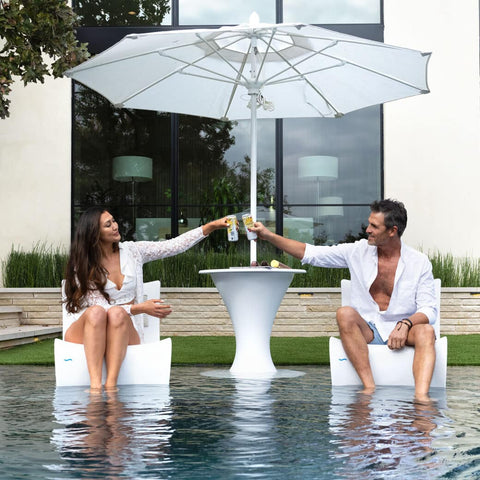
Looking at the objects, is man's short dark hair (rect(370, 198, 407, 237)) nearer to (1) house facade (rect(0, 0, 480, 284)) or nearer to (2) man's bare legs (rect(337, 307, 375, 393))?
(2) man's bare legs (rect(337, 307, 375, 393))

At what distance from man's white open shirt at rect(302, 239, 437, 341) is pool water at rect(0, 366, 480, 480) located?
413 mm

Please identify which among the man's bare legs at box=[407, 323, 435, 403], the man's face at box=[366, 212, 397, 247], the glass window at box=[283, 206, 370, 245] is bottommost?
the man's bare legs at box=[407, 323, 435, 403]

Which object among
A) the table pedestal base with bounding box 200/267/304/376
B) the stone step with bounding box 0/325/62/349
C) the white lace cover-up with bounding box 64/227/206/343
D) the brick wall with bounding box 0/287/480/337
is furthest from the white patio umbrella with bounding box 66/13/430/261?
the brick wall with bounding box 0/287/480/337

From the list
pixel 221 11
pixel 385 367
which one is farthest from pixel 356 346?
pixel 221 11

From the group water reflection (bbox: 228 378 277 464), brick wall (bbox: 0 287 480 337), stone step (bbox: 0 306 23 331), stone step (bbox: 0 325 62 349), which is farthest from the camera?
brick wall (bbox: 0 287 480 337)

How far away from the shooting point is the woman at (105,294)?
12.6ft

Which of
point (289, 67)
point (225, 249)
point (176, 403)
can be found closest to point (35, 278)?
point (225, 249)

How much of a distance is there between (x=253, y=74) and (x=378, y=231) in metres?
1.81

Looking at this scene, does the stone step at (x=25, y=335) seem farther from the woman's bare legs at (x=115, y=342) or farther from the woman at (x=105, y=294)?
the woman's bare legs at (x=115, y=342)

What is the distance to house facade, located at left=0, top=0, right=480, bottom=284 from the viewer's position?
30.3 feet

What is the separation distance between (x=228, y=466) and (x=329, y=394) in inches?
67.0

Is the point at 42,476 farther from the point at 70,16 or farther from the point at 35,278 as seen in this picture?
the point at 35,278

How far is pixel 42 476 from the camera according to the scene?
1923mm

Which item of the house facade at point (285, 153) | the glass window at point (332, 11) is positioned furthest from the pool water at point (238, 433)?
the glass window at point (332, 11)
